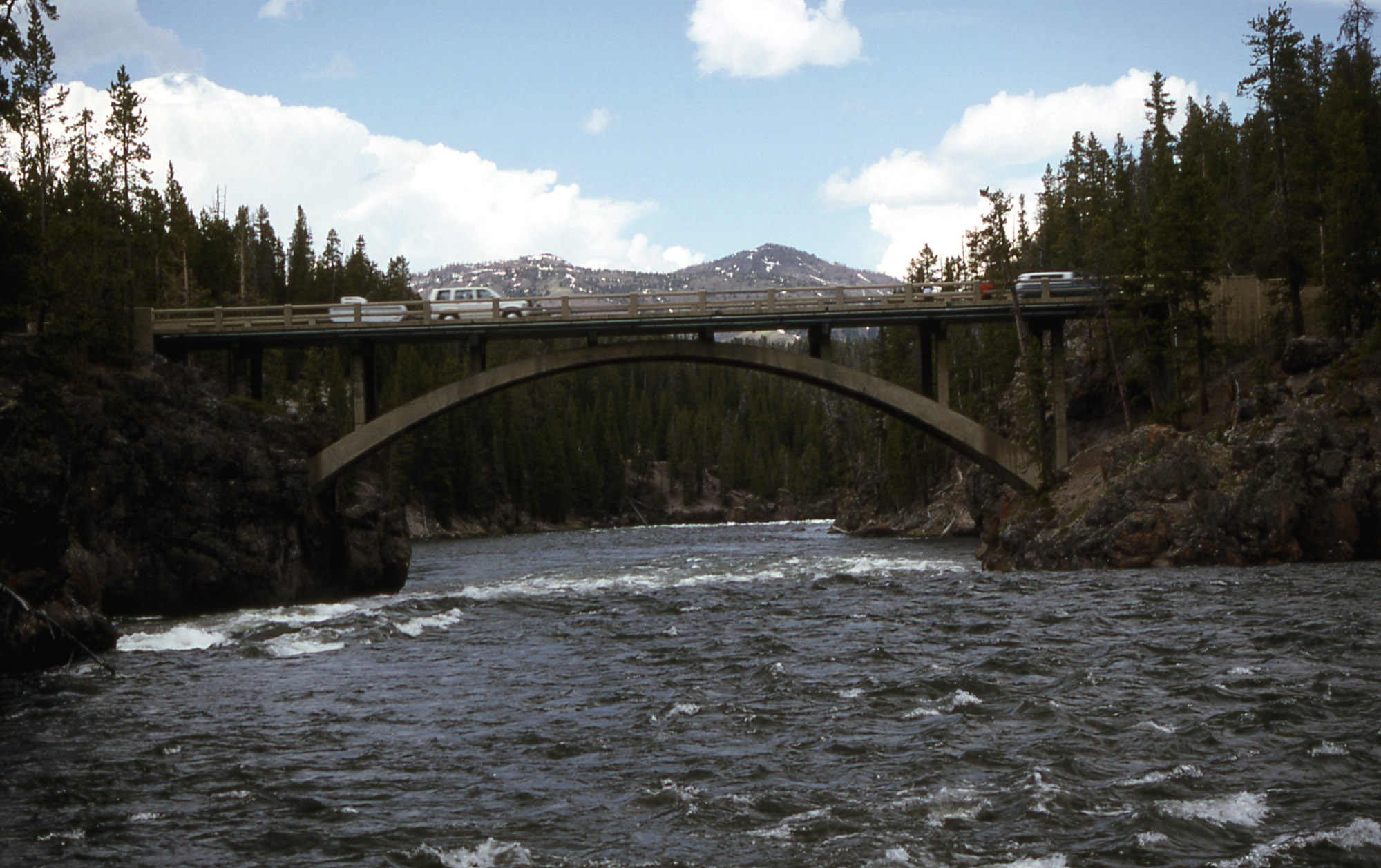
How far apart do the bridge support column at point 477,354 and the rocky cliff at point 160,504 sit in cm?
596

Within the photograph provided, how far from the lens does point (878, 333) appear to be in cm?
8800

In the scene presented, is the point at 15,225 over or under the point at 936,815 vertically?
over

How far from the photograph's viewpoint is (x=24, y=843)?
9.94m

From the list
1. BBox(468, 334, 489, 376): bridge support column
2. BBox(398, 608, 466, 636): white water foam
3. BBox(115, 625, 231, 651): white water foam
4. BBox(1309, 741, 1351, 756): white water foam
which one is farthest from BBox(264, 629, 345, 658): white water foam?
BBox(1309, 741, 1351, 756): white water foam

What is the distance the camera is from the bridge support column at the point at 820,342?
39.4 meters

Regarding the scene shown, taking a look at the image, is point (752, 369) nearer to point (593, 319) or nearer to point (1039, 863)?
point (593, 319)

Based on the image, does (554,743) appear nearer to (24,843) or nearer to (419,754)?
(419,754)

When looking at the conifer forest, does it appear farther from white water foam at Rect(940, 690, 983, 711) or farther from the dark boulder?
white water foam at Rect(940, 690, 983, 711)

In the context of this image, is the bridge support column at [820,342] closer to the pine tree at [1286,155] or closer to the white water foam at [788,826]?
the pine tree at [1286,155]

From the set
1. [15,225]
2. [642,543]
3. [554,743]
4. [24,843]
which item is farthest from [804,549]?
[24,843]

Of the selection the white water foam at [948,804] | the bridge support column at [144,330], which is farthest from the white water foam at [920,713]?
the bridge support column at [144,330]

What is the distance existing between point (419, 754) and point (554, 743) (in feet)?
5.18

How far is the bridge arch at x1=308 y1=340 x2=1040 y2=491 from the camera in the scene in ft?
125

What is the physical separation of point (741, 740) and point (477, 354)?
27513 mm
